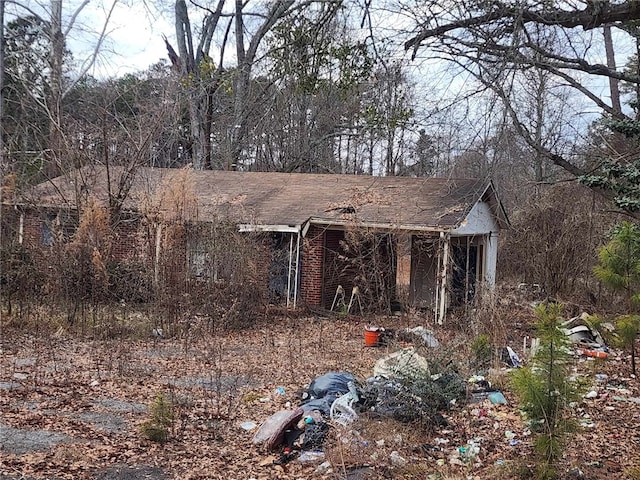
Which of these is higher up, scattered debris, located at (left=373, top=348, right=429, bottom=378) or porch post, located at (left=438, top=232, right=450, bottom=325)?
porch post, located at (left=438, top=232, right=450, bottom=325)

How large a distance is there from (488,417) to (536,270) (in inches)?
437

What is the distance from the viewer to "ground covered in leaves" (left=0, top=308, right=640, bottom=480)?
5551 mm

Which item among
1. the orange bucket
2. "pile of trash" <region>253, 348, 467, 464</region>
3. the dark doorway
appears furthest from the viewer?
the dark doorway

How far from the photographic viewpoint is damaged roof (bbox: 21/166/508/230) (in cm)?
1416

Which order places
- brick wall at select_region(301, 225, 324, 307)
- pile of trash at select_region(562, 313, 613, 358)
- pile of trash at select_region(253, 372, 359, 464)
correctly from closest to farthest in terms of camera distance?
1. pile of trash at select_region(253, 372, 359, 464)
2. pile of trash at select_region(562, 313, 613, 358)
3. brick wall at select_region(301, 225, 324, 307)

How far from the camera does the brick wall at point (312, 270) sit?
16359 millimetres

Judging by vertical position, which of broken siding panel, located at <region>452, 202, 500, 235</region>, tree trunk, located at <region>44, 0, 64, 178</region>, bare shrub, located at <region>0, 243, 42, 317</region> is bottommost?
bare shrub, located at <region>0, 243, 42, 317</region>

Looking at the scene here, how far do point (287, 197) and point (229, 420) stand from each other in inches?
457

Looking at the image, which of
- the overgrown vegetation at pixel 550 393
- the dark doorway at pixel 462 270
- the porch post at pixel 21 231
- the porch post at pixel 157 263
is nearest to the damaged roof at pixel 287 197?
the porch post at pixel 157 263

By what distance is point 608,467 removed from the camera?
5.57 metres

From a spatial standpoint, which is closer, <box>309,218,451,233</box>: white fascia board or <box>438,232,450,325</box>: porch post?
<box>438,232,450,325</box>: porch post

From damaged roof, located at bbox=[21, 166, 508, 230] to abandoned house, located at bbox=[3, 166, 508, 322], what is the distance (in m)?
0.03

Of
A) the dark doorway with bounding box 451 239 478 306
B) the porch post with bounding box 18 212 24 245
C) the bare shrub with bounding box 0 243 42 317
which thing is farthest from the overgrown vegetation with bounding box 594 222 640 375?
the porch post with bounding box 18 212 24 245

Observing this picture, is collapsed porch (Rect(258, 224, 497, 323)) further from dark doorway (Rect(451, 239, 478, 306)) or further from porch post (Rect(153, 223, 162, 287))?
porch post (Rect(153, 223, 162, 287))
